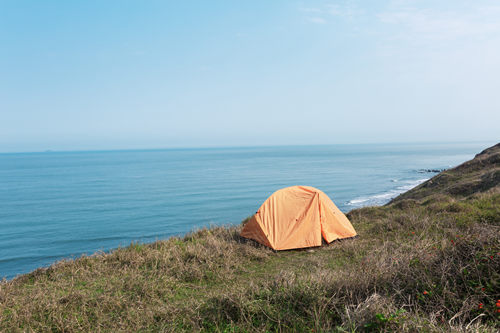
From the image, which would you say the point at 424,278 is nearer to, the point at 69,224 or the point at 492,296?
the point at 492,296

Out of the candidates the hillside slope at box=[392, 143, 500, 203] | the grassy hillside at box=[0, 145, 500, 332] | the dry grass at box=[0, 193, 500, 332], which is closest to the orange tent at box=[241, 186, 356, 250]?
the grassy hillside at box=[0, 145, 500, 332]

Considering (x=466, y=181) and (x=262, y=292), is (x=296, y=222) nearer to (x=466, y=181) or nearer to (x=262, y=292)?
(x=262, y=292)

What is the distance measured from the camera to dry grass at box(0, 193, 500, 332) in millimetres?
4457

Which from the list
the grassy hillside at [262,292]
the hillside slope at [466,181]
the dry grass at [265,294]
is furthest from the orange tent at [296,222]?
the hillside slope at [466,181]

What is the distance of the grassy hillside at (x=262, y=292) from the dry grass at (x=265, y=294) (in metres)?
0.02

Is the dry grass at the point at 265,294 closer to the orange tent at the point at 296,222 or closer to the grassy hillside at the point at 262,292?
the grassy hillside at the point at 262,292

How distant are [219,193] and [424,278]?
36709 millimetres

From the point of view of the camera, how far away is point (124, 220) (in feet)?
94.1

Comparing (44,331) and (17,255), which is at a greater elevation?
(44,331)

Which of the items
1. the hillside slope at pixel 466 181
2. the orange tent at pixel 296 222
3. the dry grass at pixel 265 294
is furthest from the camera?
the hillside slope at pixel 466 181

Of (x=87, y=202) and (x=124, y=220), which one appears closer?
(x=124, y=220)

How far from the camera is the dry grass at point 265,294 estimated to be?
14.6 ft

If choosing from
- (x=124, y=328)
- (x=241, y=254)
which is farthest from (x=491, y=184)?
(x=124, y=328)

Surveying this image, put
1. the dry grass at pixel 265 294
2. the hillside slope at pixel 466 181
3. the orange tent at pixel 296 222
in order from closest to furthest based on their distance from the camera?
the dry grass at pixel 265 294 → the orange tent at pixel 296 222 → the hillside slope at pixel 466 181
